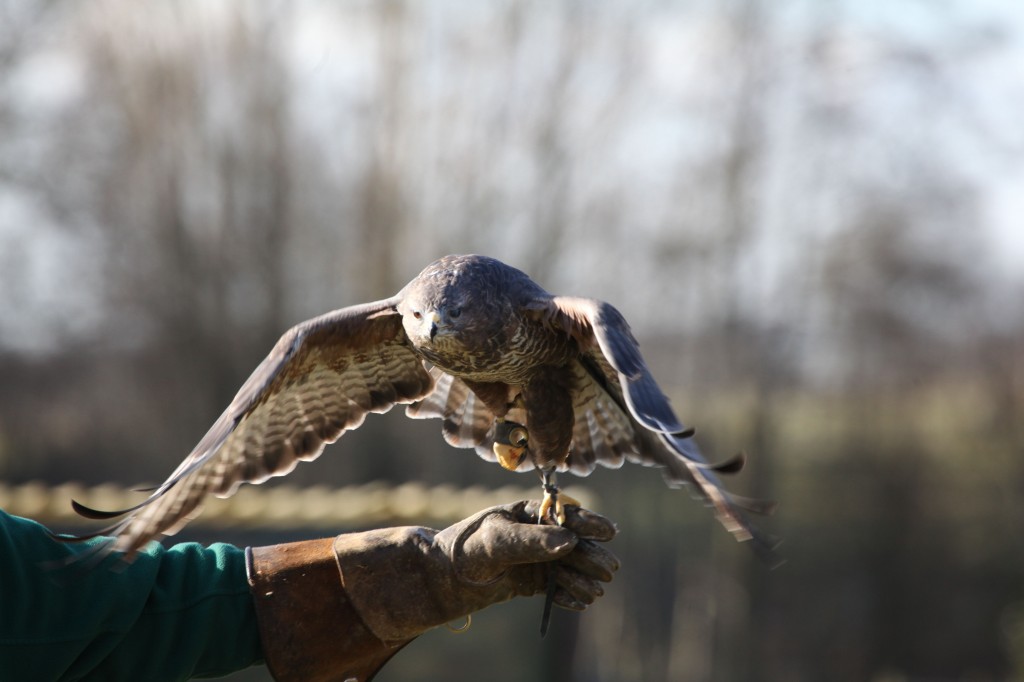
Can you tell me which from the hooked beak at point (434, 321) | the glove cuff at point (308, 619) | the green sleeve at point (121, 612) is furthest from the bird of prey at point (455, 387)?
the glove cuff at point (308, 619)

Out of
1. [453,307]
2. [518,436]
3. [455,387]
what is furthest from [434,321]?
[455,387]

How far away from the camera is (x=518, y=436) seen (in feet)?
A: 12.6

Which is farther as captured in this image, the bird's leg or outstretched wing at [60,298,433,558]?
outstretched wing at [60,298,433,558]

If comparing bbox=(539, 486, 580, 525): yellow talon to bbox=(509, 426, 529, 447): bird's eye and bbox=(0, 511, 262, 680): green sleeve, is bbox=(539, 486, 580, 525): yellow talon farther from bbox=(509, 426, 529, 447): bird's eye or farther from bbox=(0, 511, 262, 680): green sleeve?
bbox=(0, 511, 262, 680): green sleeve

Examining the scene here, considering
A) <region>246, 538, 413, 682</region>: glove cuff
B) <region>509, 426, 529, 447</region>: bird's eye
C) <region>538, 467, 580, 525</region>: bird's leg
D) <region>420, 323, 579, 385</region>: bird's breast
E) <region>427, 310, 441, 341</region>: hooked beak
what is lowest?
<region>246, 538, 413, 682</region>: glove cuff

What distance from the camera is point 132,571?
3.13 meters

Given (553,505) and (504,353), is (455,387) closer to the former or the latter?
(504,353)

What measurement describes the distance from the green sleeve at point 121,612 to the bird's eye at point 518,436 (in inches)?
42.5

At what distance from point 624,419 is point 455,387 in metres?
0.83

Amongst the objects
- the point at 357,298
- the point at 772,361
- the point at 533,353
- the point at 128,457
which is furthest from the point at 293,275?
the point at 533,353

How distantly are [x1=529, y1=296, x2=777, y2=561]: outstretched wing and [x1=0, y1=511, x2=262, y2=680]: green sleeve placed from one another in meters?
1.44

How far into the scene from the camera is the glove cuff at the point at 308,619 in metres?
3.32

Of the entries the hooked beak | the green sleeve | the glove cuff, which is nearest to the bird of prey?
the hooked beak

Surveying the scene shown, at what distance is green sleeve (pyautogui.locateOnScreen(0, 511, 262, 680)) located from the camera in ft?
9.57
